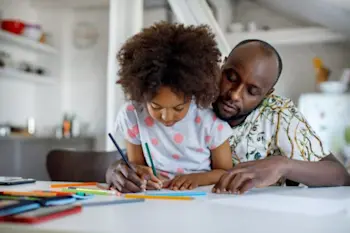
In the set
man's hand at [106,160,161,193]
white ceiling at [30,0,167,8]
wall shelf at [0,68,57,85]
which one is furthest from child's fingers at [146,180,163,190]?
white ceiling at [30,0,167,8]

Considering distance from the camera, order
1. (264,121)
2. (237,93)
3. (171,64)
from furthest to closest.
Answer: (264,121), (237,93), (171,64)

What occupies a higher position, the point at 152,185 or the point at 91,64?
the point at 91,64

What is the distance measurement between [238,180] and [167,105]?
232 mm

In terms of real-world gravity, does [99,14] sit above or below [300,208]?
above

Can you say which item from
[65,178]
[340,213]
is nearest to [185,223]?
[340,213]

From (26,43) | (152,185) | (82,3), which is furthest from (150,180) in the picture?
(82,3)

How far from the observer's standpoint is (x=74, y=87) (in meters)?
4.84

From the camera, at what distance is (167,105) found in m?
1.02

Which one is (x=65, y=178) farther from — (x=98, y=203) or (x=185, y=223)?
(x=185, y=223)

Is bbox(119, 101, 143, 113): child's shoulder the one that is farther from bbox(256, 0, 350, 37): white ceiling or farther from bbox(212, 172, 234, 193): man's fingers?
bbox(256, 0, 350, 37): white ceiling

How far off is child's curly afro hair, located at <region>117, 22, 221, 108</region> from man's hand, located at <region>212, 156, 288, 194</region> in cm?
21

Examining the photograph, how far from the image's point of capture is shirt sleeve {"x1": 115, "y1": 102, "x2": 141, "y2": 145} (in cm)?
123

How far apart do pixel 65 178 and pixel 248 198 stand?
3.27 feet

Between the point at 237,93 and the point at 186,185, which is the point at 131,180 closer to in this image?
the point at 186,185
